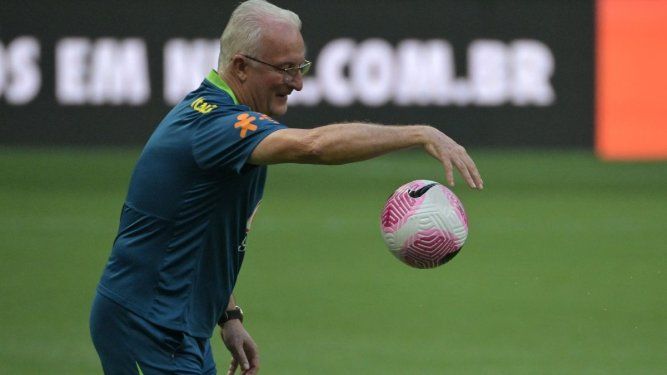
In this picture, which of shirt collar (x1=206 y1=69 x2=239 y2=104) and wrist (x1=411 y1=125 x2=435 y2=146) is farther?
shirt collar (x1=206 y1=69 x2=239 y2=104)

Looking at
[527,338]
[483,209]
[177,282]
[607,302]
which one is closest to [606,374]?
[527,338]

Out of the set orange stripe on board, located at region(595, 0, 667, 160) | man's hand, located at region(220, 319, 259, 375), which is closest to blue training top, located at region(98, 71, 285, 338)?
man's hand, located at region(220, 319, 259, 375)

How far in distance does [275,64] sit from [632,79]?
14701 millimetres

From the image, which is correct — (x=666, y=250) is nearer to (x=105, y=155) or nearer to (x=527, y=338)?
(x=527, y=338)

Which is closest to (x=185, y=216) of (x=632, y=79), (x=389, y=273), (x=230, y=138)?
(x=230, y=138)

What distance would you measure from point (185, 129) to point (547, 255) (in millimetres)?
8553

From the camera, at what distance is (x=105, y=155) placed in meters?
19.3

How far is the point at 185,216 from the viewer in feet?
16.3

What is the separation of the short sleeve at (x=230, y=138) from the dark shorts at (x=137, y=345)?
2.24 feet

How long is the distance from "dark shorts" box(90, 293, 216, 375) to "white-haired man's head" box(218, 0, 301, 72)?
107 cm

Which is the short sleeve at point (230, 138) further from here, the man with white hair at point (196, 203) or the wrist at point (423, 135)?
the wrist at point (423, 135)

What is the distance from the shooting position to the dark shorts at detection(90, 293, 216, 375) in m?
5.04

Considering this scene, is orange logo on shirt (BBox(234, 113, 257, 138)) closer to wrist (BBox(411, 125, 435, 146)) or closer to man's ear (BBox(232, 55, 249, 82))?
man's ear (BBox(232, 55, 249, 82))

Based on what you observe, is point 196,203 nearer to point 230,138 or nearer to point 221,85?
point 230,138
